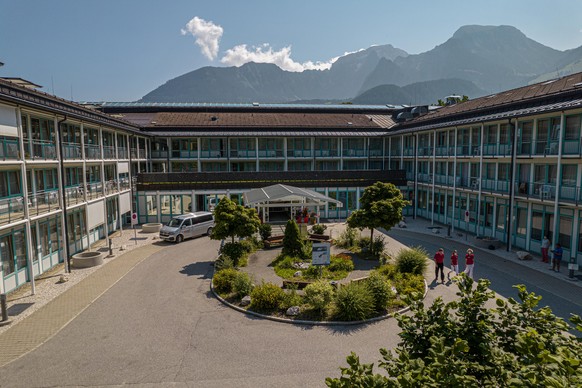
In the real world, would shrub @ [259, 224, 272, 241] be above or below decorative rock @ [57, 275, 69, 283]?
above

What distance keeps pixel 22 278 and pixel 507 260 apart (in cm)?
2506

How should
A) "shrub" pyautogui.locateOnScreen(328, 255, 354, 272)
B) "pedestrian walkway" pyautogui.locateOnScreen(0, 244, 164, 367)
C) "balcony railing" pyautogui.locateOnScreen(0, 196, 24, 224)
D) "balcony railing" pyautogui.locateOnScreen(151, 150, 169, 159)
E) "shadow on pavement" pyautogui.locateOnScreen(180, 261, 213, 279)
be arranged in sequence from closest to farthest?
1. "pedestrian walkway" pyautogui.locateOnScreen(0, 244, 164, 367)
2. "balcony railing" pyautogui.locateOnScreen(0, 196, 24, 224)
3. "shadow on pavement" pyautogui.locateOnScreen(180, 261, 213, 279)
4. "shrub" pyautogui.locateOnScreen(328, 255, 354, 272)
5. "balcony railing" pyautogui.locateOnScreen(151, 150, 169, 159)

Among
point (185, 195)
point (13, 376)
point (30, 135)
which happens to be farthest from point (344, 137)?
point (13, 376)

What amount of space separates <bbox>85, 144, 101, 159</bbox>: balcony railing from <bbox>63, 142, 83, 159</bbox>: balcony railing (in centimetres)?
111

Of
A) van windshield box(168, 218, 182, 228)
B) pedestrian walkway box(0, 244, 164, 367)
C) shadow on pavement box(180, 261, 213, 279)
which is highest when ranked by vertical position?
van windshield box(168, 218, 182, 228)

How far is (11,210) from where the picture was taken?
51.5 feet

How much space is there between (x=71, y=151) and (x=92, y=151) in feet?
11.0

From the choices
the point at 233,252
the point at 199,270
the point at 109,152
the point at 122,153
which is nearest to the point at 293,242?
the point at 233,252

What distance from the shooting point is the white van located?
2586 centimetres

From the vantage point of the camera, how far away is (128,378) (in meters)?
9.64

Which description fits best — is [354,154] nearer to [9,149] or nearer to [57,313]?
[9,149]

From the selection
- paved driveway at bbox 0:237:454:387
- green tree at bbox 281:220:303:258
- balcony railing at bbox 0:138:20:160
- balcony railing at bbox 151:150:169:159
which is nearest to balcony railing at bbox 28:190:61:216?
balcony railing at bbox 0:138:20:160

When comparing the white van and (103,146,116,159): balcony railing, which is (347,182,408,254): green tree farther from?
(103,146,116,159): balcony railing

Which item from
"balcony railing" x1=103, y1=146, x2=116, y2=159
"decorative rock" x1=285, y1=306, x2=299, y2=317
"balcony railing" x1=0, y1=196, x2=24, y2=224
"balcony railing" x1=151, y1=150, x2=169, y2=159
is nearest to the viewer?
"decorative rock" x1=285, y1=306, x2=299, y2=317
